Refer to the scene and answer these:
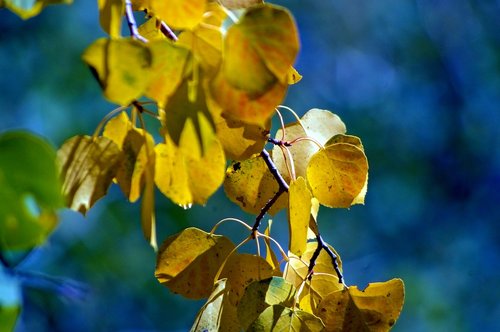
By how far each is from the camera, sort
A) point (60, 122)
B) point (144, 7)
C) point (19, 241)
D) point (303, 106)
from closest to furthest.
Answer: point (19, 241)
point (144, 7)
point (60, 122)
point (303, 106)

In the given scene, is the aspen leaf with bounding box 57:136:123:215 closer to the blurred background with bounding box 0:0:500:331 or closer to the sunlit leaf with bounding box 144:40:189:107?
the sunlit leaf with bounding box 144:40:189:107

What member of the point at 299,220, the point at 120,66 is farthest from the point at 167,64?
the point at 299,220

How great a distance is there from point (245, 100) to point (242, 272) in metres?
0.18

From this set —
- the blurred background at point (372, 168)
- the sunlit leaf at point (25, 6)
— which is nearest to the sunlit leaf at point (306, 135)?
the sunlit leaf at point (25, 6)

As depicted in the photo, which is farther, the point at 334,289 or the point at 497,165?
the point at 497,165

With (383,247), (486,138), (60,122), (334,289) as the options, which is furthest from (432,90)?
(334,289)

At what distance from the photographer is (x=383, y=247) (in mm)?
4062

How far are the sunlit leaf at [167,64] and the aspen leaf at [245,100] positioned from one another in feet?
0.05

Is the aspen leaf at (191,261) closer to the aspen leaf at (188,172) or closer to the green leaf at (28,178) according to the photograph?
the aspen leaf at (188,172)

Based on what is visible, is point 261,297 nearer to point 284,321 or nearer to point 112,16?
point 284,321

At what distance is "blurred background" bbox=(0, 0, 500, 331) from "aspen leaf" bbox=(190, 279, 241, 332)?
282 centimetres

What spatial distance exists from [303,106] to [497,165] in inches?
53.8

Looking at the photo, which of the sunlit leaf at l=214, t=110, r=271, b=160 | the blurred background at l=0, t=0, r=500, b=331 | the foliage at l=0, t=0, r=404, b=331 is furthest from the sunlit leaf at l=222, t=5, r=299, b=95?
the blurred background at l=0, t=0, r=500, b=331

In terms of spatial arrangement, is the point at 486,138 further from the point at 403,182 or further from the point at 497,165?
the point at 403,182
